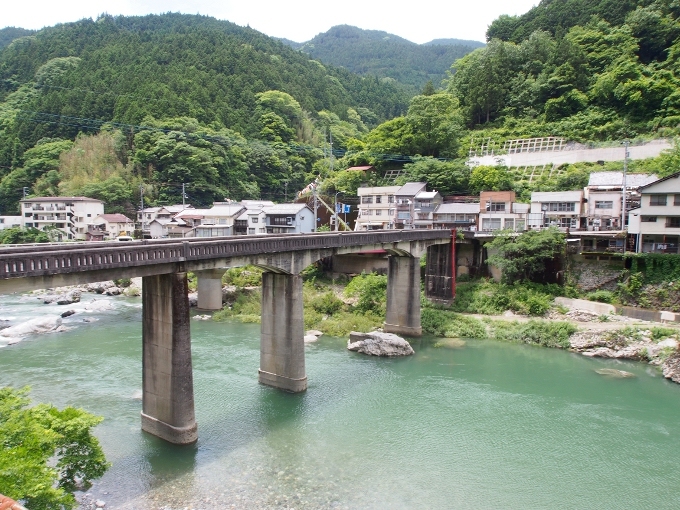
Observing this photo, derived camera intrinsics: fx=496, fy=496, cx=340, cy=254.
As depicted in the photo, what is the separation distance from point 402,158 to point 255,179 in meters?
27.4

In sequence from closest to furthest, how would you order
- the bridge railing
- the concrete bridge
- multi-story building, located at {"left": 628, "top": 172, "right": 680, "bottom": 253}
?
the bridge railing → the concrete bridge → multi-story building, located at {"left": 628, "top": 172, "right": 680, "bottom": 253}

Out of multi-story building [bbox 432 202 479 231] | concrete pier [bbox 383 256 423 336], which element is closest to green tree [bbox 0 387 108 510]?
concrete pier [bbox 383 256 423 336]

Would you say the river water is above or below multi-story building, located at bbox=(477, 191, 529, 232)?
below

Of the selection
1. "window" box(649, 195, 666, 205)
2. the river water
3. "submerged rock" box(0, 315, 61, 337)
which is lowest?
the river water

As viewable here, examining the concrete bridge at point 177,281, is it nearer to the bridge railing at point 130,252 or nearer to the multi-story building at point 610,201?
the bridge railing at point 130,252

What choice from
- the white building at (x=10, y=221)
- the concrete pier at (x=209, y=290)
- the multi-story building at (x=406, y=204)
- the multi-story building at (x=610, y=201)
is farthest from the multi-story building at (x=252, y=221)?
the multi-story building at (x=610, y=201)

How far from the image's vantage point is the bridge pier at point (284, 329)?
22.2 meters

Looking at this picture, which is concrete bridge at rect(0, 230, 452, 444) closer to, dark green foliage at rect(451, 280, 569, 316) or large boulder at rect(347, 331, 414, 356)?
large boulder at rect(347, 331, 414, 356)

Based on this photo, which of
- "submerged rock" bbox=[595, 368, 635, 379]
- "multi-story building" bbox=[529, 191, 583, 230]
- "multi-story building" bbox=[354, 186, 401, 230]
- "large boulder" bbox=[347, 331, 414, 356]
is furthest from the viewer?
"multi-story building" bbox=[354, 186, 401, 230]

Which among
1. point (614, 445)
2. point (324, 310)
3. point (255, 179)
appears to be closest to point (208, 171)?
point (255, 179)

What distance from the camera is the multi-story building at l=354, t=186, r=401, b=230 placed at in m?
51.4

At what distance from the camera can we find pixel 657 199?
33.4 metres

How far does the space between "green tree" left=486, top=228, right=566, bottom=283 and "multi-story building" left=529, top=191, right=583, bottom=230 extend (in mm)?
5355

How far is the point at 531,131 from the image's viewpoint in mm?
60125
